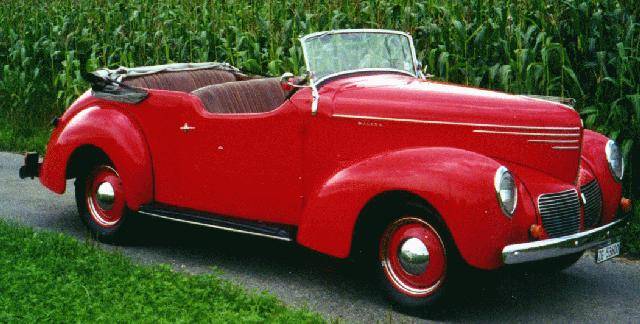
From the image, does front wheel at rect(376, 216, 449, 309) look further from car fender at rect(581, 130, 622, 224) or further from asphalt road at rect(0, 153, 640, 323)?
car fender at rect(581, 130, 622, 224)

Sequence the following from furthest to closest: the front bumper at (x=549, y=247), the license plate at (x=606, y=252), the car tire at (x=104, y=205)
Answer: the car tire at (x=104, y=205) < the license plate at (x=606, y=252) < the front bumper at (x=549, y=247)

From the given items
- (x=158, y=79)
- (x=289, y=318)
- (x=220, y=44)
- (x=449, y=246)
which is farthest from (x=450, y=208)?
(x=220, y=44)

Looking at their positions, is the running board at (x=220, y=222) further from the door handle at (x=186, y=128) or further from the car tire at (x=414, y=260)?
the car tire at (x=414, y=260)

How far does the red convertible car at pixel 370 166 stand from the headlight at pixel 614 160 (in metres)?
0.01

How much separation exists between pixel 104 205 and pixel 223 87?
1.27 meters

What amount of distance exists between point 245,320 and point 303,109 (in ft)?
4.71

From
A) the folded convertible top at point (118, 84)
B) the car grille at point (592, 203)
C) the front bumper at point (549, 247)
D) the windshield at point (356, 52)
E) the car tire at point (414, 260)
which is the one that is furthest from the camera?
the folded convertible top at point (118, 84)

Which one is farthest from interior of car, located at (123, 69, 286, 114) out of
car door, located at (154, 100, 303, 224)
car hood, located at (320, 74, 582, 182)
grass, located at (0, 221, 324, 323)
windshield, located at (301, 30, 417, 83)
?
car hood, located at (320, 74, 582, 182)

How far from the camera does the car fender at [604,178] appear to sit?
18.0 ft

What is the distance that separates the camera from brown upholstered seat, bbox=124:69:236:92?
22.7 ft

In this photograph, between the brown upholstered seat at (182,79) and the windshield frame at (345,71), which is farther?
the brown upholstered seat at (182,79)

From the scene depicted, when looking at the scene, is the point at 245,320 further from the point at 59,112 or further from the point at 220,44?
the point at 59,112

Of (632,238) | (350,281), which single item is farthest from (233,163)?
(632,238)

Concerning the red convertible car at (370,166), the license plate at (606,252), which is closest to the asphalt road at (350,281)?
the red convertible car at (370,166)
